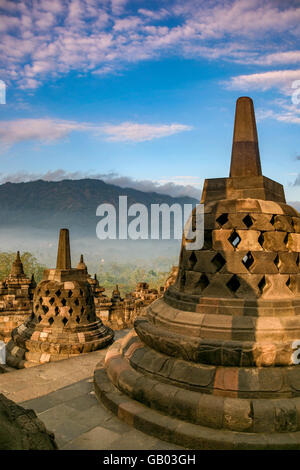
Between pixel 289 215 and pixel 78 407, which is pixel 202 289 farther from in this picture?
pixel 78 407

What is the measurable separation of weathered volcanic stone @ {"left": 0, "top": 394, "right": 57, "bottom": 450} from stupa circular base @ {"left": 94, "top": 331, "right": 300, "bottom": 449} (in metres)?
1.15

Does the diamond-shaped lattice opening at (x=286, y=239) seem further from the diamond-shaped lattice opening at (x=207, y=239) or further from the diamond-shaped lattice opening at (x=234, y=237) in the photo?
the diamond-shaped lattice opening at (x=207, y=239)

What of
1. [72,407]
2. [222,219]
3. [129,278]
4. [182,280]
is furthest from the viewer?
[129,278]

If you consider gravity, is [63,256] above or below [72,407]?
above

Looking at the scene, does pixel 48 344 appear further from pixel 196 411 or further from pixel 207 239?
pixel 196 411

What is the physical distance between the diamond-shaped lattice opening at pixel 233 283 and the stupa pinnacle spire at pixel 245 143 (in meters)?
1.80

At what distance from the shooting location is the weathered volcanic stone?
238 centimetres

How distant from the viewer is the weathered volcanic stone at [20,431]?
238 centimetres

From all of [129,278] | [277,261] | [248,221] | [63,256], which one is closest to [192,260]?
[248,221]

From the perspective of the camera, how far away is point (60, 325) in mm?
7723

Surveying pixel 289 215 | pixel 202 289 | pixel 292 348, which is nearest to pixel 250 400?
pixel 292 348

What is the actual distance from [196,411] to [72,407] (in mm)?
1789

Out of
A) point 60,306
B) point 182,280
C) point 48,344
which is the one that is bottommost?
point 48,344
